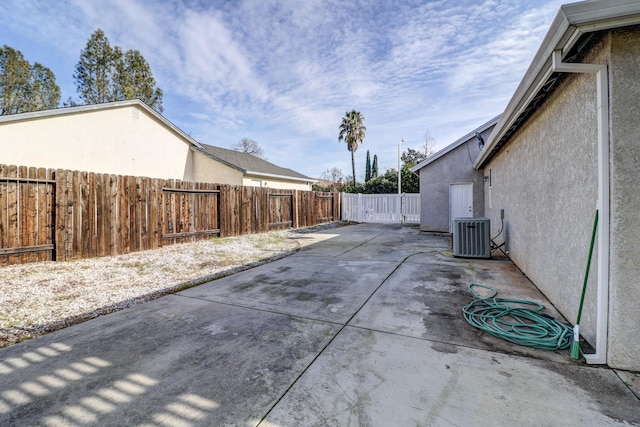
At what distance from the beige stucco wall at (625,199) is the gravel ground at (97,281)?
16.7 feet

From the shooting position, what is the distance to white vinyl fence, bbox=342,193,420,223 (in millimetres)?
15195

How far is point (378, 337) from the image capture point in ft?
8.77

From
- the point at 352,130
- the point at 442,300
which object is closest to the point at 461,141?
the point at 442,300

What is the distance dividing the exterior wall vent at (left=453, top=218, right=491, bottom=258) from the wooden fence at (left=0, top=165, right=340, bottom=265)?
295 inches

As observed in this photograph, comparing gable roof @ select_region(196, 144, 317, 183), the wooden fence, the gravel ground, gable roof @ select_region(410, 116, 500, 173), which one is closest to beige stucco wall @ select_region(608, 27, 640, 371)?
the gravel ground

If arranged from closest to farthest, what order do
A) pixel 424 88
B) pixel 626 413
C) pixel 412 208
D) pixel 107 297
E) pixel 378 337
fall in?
1. pixel 626 413
2. pixel 378 337
3. pixel 107 297
4. pixel 424 88
5. pixel 412 208

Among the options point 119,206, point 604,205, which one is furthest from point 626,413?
point 119,206

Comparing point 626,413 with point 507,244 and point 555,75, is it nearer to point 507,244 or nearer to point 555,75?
point 555,75

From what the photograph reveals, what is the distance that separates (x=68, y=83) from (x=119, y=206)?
21032mm

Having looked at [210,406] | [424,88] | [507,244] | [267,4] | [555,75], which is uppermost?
[267,4]

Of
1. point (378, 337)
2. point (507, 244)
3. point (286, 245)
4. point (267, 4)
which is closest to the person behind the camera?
point (378, 337)

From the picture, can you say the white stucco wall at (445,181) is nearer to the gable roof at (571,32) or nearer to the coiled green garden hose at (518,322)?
the gable roof at (571,32)

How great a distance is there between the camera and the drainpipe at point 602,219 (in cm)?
212

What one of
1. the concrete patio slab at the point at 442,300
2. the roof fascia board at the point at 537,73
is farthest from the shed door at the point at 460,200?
the roof fascia board at the point at 537,73
